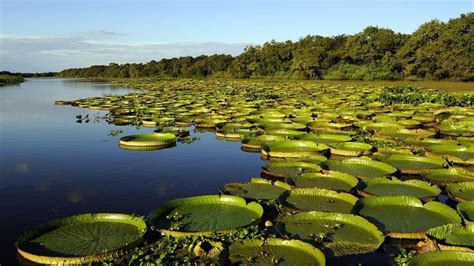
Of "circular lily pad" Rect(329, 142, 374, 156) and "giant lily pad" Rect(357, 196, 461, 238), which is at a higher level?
"circular lily pad" Rect(329, 142, 374, 156)

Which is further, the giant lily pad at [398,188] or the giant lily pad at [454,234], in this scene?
the giant lily pad at [398,188]

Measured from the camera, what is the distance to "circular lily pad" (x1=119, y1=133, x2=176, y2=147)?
428 inches

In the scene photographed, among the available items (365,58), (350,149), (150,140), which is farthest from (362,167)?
(365,58)

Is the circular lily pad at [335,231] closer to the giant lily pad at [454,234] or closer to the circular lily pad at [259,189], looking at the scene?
the giant lily pad at [454,234]

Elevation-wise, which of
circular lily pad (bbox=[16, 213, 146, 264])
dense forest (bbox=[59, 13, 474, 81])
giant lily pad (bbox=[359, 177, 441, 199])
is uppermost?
dense forest (bbox=[59, 13, 474, 81])

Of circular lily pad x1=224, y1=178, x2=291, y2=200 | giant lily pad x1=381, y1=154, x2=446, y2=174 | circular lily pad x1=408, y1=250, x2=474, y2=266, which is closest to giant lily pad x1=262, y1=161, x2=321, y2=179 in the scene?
circular lily pad x1=224, y1=178, x2=291, y2=200

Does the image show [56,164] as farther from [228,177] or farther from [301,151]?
[301,151]

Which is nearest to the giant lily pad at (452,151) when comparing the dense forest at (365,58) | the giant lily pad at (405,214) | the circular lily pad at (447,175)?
the circular lily pad at (447,175)

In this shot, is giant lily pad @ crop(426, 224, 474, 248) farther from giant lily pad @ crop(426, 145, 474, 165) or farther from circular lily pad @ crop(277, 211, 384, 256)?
giant lily pad @ crop(426, 145, 474, 165)

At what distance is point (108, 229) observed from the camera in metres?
5.24

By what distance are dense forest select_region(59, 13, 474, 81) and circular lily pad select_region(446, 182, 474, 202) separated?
115 feet

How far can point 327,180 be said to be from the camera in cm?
729

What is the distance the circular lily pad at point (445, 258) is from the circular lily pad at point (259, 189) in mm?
2552

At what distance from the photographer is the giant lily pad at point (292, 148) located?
9.26 meters
